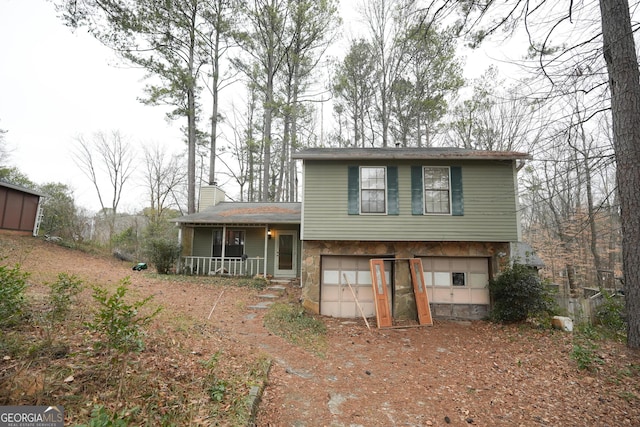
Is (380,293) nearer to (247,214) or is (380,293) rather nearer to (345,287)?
(345,287)

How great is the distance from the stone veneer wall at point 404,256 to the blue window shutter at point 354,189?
1.06 meters

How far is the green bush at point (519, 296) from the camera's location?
7.78 m

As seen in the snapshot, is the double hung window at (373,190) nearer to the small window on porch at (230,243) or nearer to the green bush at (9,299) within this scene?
the small window on porch at (230,243)

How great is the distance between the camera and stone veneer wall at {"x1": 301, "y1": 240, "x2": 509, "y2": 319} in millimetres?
8820

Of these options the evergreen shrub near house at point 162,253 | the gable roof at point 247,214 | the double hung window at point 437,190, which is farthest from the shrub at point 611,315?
the evergreen shrub near house at point 162,253

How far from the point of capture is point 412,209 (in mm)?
8711

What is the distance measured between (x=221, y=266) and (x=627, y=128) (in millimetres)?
13021

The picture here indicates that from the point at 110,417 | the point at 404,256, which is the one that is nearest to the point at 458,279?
the point at 404,256

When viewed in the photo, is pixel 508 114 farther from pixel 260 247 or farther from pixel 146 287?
pixel 146 287

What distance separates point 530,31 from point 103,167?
2685 cm

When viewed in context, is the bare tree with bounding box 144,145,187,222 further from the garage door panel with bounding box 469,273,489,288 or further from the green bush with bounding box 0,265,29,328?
the garage door panel with bounding box 469,273,489,288

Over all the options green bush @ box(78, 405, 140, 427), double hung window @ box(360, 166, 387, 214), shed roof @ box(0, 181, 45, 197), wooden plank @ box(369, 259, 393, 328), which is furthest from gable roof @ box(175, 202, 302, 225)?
green bush @ box(78, 405, 140, 427)

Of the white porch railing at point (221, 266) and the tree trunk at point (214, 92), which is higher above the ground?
the tree trunk at point (214, 92)

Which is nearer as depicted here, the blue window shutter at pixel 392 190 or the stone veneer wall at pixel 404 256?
the blue window shutter at pixel 392 190
